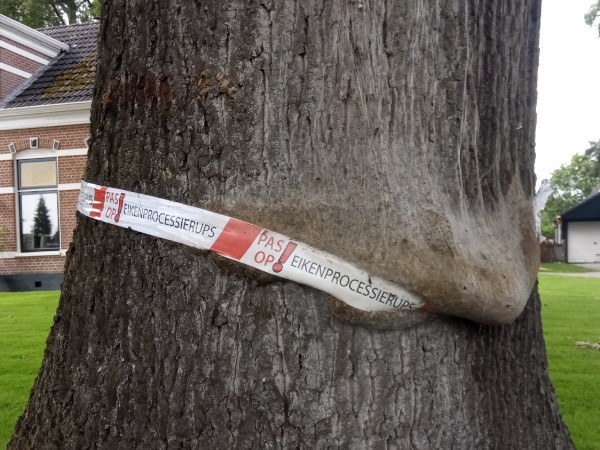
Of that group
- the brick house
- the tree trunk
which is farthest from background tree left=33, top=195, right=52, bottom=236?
the tree trunk

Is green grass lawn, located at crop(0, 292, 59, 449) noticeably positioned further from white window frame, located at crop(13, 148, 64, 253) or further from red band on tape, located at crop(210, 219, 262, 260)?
white window frame, located at crop(13, 148, 64, 253)

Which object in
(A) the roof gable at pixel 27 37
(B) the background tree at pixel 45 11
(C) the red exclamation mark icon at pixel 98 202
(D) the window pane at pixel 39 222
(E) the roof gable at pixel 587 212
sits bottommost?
(C) the red exclamation mark icon at pixel 98 202

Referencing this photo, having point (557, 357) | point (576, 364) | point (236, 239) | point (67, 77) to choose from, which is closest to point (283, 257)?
point (236, 239)

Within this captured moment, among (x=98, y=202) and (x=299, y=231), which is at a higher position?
(x=98, y=202)

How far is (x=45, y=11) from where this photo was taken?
1010 inches

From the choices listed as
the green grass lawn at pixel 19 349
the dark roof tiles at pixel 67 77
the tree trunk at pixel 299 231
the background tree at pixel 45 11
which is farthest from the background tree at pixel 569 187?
the tree trunk at pixel 299 231

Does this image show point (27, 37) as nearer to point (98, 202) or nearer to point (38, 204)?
point (38, 204)

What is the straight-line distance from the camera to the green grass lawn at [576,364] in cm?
457

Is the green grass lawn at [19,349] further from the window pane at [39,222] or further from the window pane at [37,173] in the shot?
the window pane at [37,173]

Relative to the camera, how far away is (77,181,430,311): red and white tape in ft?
5.86

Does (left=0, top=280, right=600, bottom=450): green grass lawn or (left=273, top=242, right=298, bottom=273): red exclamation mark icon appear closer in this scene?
(left=273, top=242, right=298, bottom=273): red exclamation mark icon

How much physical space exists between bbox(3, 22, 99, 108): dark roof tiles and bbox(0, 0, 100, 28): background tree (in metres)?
4.95

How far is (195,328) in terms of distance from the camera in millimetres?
1866

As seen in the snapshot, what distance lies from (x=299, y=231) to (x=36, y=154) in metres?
16.4
